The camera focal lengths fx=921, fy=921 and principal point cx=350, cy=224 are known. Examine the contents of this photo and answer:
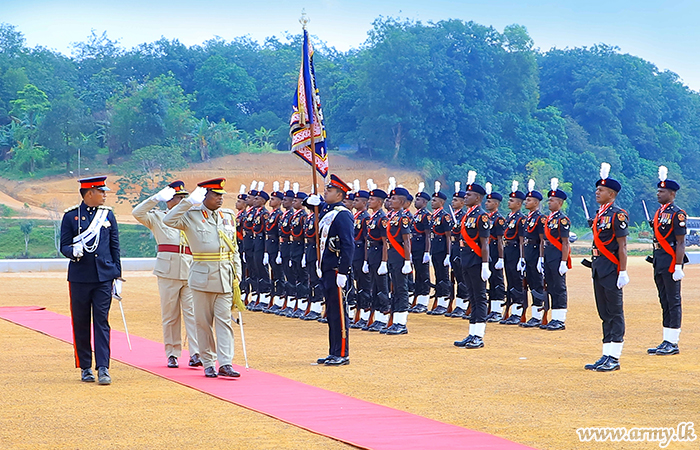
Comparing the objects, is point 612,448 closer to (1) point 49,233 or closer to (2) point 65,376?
(2) point 65,376

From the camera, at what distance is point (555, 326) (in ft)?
41.5

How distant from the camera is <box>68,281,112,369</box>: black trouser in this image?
26.5 ft

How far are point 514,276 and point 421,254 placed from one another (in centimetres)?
170

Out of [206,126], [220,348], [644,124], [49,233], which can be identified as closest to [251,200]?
[220,348]

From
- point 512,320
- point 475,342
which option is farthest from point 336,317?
point 512,320

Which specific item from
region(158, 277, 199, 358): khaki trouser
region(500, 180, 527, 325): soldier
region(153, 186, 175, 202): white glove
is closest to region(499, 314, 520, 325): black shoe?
region(500, 180, 527, 325): soldier

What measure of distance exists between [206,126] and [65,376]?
46.7 metres

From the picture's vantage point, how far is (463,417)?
663 centimetres

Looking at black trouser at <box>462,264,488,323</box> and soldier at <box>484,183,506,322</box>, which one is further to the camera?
soldier at <box>484,183,506,322</box>

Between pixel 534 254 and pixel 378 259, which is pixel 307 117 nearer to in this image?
pixel 378 259

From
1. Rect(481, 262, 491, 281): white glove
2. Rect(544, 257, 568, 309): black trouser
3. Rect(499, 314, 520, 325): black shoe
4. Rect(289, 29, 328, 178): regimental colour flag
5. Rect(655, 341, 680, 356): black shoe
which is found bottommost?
Rect(499, 314, 520, 325): black shoe

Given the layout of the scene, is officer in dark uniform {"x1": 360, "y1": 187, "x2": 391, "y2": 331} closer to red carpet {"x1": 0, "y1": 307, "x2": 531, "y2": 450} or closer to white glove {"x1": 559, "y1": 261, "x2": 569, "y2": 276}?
white glove {"x1": 559, "y1": 261, "x2": 569, "y2": 276}

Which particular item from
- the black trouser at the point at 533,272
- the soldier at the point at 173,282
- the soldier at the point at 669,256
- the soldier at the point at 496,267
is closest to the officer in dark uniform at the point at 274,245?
the soldier at the point at 496,267

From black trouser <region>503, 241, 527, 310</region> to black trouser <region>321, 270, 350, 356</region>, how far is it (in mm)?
4802
